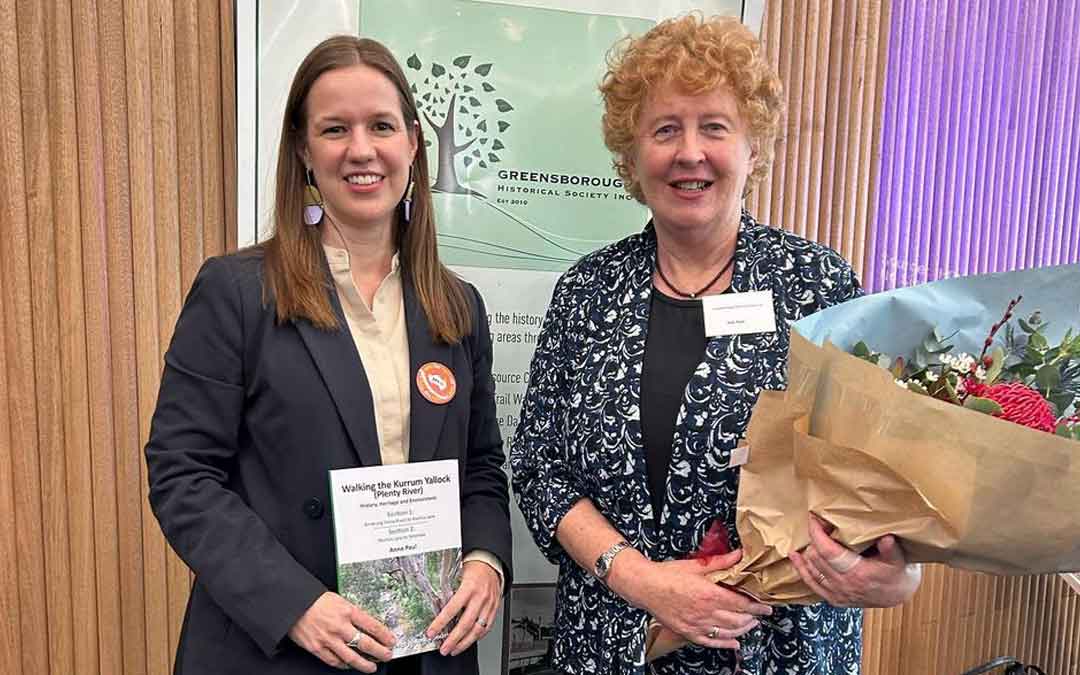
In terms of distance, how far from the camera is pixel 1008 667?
280cm

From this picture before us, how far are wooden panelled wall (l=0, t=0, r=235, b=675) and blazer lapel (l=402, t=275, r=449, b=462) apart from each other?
0.92 meters

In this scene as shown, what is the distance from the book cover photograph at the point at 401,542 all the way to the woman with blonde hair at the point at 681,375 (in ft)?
0.84

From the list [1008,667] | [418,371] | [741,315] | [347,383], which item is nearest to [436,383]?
[418,371]

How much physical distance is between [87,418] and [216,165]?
80 centimetres

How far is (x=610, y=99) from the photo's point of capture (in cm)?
168

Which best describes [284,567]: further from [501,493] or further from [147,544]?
[147,544]

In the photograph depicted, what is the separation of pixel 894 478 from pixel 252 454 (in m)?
1.14

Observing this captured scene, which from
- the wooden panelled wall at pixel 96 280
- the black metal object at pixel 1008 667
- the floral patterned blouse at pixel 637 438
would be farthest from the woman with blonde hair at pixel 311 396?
the black metal object at pixel 1008 667

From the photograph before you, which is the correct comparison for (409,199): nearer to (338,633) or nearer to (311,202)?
(311,202)

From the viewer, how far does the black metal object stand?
265 cm

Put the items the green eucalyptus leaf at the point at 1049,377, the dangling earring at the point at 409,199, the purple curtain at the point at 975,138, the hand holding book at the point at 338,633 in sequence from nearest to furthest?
the green eucalyptus leaf at the point at 1049,377 → the hand holding book at the point at 338,633 → the dangling earring at the point at 409,199 → the purple curtain at the point at 975,138

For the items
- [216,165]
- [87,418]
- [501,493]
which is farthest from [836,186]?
[87,418]

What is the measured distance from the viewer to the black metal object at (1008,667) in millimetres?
2654

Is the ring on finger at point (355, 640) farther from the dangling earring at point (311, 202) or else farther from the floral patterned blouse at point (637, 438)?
the dangling earring at point (311, 202)
